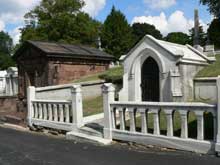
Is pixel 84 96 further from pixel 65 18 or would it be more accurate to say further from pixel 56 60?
pixel 65 18

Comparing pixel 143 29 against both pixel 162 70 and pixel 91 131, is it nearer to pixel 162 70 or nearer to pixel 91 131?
pixel 162 70

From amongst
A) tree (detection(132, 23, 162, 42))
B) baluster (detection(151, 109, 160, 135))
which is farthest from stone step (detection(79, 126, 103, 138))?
tree (detection(132, 23, 162, 42))

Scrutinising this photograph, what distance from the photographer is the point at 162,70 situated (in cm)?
1488

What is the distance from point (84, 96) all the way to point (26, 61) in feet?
28.5

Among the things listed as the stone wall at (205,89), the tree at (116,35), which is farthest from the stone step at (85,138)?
the tree at (116,35)

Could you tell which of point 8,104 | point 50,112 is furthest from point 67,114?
point 8,104

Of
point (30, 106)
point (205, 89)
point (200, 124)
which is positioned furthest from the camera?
point (30, 106)

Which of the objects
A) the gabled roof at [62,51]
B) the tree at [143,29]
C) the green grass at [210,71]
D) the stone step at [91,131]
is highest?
the tree at [143,29]

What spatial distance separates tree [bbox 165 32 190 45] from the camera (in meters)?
77.8

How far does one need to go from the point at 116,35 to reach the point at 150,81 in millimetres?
49804

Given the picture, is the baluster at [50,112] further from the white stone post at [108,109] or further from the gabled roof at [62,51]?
the gabled roof at [62,51]

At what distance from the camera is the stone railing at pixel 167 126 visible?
→ 8.88m

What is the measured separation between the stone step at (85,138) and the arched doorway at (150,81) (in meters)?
4.50

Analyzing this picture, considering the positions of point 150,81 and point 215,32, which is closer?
point 150,81
